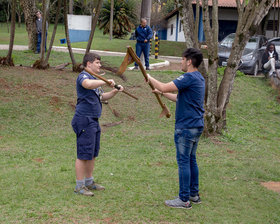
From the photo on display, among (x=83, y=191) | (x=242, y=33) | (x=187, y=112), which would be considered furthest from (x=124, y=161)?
(x=242, y=33)

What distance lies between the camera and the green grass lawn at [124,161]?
478cm

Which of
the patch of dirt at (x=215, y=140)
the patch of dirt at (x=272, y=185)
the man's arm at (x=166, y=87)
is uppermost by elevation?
the man's arm at (x=166, y=87)

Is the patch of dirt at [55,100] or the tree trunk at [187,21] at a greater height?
the tree trunk at [187,21]

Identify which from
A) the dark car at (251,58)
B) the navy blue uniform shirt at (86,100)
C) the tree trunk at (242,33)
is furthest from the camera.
A: the dark car at (251,58)

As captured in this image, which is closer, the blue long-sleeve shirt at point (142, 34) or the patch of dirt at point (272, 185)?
the patch of dirt at point (272, 185)

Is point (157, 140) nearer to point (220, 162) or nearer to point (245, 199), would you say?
point (220, 162)

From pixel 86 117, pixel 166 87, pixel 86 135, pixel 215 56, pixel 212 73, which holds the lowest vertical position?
pixel 86 135

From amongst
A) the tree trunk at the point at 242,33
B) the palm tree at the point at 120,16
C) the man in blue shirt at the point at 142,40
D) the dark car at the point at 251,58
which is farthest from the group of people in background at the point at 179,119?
the palm tree at the point at 120,16

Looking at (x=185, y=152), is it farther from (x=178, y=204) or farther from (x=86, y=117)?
(x=86, y=117)

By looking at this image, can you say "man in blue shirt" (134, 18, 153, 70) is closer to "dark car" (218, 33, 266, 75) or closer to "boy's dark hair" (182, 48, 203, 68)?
"dark car" (218, 33, 266, 75)

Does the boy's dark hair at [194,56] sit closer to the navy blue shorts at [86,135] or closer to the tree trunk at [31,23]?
the navy blue shorts at [86,135]

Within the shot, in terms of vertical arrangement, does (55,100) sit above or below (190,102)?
below

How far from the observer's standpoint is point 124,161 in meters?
6.87

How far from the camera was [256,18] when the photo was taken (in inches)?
327
